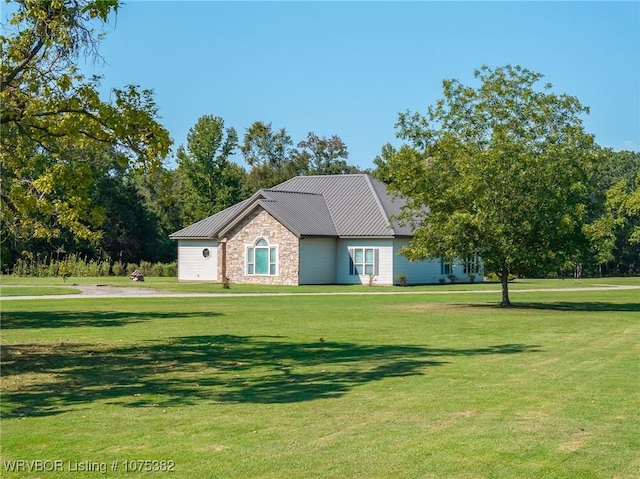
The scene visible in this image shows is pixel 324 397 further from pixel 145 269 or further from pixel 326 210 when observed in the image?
pixel 145 269

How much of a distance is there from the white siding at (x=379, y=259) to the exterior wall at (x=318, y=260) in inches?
14.1

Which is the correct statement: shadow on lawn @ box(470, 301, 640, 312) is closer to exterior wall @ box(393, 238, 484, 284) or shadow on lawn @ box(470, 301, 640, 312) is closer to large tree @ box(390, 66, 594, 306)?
large tree @ box(390, 66, 594, 306)

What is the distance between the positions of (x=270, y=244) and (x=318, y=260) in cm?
280

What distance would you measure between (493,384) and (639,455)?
4463 millimetres

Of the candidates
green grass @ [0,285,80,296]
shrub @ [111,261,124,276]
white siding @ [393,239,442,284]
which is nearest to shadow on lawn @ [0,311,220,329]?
green grass @ [0,285,80,296]

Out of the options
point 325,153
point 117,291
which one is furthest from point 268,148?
point 117,291

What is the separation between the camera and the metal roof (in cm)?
5169

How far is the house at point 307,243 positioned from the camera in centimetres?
5116

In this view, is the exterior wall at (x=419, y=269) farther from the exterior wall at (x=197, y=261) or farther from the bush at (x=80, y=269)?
the bush at (x=80, y=269)

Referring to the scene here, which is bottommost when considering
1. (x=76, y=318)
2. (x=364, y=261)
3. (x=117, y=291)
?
(x=76, y=318)

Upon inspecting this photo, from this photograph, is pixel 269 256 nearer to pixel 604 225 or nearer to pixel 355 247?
pixel 355 247

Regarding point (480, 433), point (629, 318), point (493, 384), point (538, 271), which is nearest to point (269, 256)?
point (538, 271)

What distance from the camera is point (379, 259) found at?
169 feet

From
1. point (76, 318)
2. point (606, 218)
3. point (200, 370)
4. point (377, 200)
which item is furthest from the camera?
point (377, 200)
